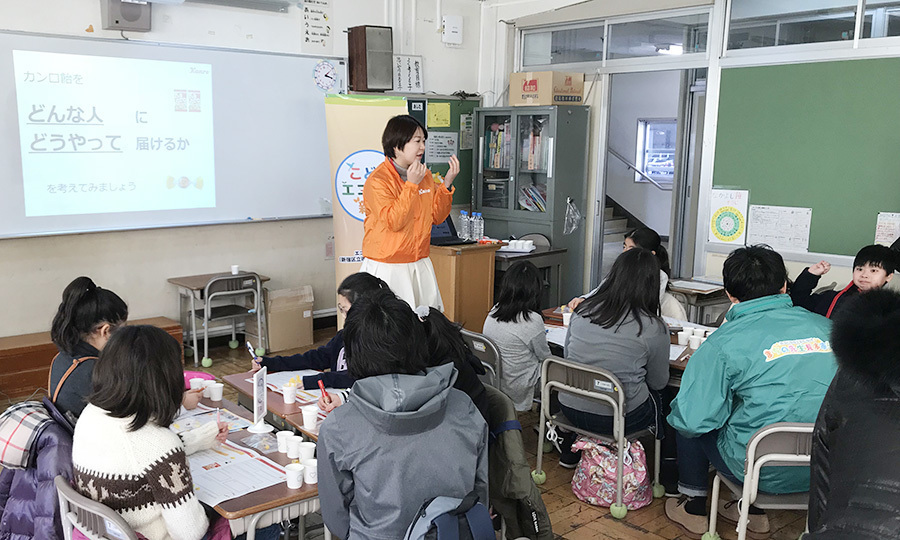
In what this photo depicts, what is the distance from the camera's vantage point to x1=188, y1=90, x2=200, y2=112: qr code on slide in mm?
5254

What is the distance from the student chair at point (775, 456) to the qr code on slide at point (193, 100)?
14.4ft

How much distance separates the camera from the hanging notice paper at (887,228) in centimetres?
462

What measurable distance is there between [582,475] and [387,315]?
1.82 meters

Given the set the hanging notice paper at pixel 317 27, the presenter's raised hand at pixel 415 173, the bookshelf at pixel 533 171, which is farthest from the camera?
the bookshelf at pixel 533 171

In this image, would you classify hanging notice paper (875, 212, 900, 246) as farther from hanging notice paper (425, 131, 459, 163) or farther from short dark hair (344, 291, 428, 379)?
short dark hair (344, 291, 428, 379)

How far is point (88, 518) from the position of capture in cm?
183

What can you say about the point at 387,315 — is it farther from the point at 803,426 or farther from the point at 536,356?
the point at 536,356

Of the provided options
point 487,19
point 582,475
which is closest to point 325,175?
point 487,19

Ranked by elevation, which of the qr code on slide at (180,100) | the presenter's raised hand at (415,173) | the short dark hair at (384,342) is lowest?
the short dark hair at (384,342)

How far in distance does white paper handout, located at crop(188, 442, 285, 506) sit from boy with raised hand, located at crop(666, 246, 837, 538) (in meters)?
1.47

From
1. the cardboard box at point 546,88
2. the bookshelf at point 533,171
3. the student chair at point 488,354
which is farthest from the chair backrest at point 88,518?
the cardboard box at point 546,88

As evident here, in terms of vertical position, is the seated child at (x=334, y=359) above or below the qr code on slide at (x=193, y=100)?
below

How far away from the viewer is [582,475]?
3.31 metres

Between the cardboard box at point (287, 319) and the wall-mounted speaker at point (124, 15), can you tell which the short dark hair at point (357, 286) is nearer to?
the cardboard box at point (287, 319)
